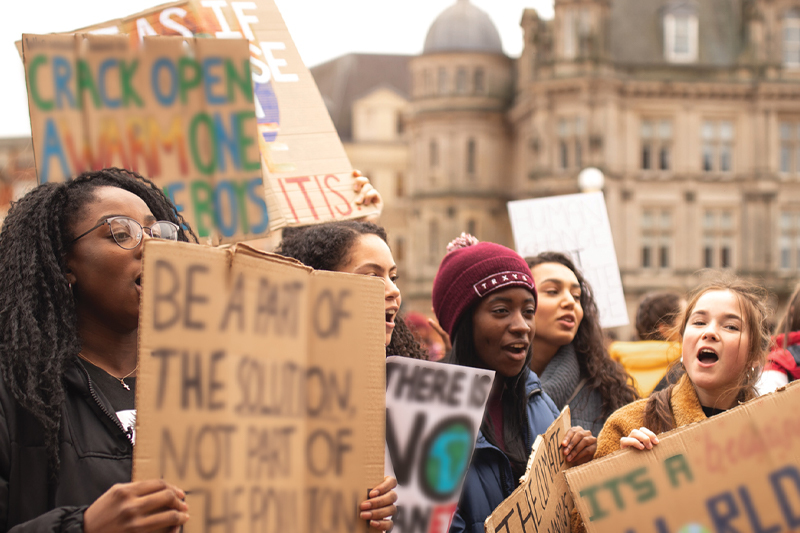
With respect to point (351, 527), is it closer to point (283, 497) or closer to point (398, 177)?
point (283, 497)

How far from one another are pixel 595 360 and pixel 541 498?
7.05 feet

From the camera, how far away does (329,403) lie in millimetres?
2357

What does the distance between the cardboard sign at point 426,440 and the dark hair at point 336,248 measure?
0.80 metres

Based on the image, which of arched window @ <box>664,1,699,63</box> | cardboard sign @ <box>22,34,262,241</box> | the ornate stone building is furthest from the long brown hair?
arched window @ <box>664,1,699,63</box>

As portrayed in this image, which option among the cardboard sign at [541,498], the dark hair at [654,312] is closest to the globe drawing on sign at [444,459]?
the cardboard sign at [541,498]

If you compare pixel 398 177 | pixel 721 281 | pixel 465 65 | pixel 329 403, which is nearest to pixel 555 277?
pixel 721 281

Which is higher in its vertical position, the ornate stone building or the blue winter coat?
the ornate stone building

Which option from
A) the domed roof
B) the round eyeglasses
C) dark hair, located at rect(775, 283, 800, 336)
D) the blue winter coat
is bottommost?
the blue winter coat

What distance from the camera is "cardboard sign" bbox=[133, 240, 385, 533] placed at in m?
2.12

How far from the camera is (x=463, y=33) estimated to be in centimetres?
3819

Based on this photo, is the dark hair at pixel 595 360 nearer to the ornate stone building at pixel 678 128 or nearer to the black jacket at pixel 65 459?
the black jacket at pixel 65 459

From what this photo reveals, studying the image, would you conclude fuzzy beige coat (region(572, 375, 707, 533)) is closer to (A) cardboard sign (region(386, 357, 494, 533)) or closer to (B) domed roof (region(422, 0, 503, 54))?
(A) cardboard sign (region(386, 357, 494, 533))

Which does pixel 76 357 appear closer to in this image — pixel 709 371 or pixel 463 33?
pixel 709 371

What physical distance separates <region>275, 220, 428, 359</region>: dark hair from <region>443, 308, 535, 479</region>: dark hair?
0.20 meters
